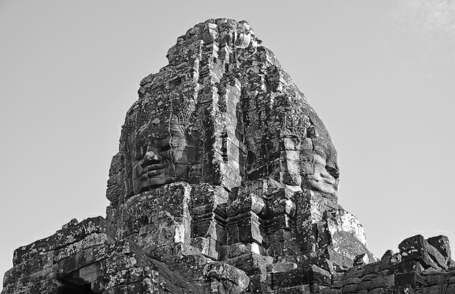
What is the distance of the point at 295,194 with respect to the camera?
16.4 metres

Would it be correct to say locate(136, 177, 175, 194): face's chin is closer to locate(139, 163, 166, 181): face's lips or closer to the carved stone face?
the carved stone face

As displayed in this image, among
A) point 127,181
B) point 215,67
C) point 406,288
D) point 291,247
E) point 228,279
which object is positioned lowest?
point 406,288

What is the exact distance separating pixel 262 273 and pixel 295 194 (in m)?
2.77

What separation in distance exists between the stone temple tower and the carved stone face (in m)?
0.03

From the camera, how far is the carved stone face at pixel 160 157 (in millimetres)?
17297

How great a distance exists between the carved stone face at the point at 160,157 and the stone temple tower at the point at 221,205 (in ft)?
0.10

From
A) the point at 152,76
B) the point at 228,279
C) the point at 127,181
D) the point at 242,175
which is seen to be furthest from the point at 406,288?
the point at 152,76

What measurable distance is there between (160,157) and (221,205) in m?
2.29

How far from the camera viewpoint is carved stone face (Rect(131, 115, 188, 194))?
17297 millimetres

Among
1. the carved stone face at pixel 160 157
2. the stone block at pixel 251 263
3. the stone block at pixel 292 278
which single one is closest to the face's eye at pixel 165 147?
the carved stone face at pixel 160 157

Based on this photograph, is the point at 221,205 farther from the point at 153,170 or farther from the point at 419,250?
the point at 419,250

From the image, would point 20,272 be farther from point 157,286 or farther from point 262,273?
point 262,273

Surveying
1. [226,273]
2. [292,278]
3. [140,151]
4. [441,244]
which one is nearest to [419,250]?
[441,244]

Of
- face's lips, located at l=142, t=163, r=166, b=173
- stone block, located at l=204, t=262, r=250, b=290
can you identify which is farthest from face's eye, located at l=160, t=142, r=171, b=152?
stone block, located at l=204, t=262, r=250, b=290
